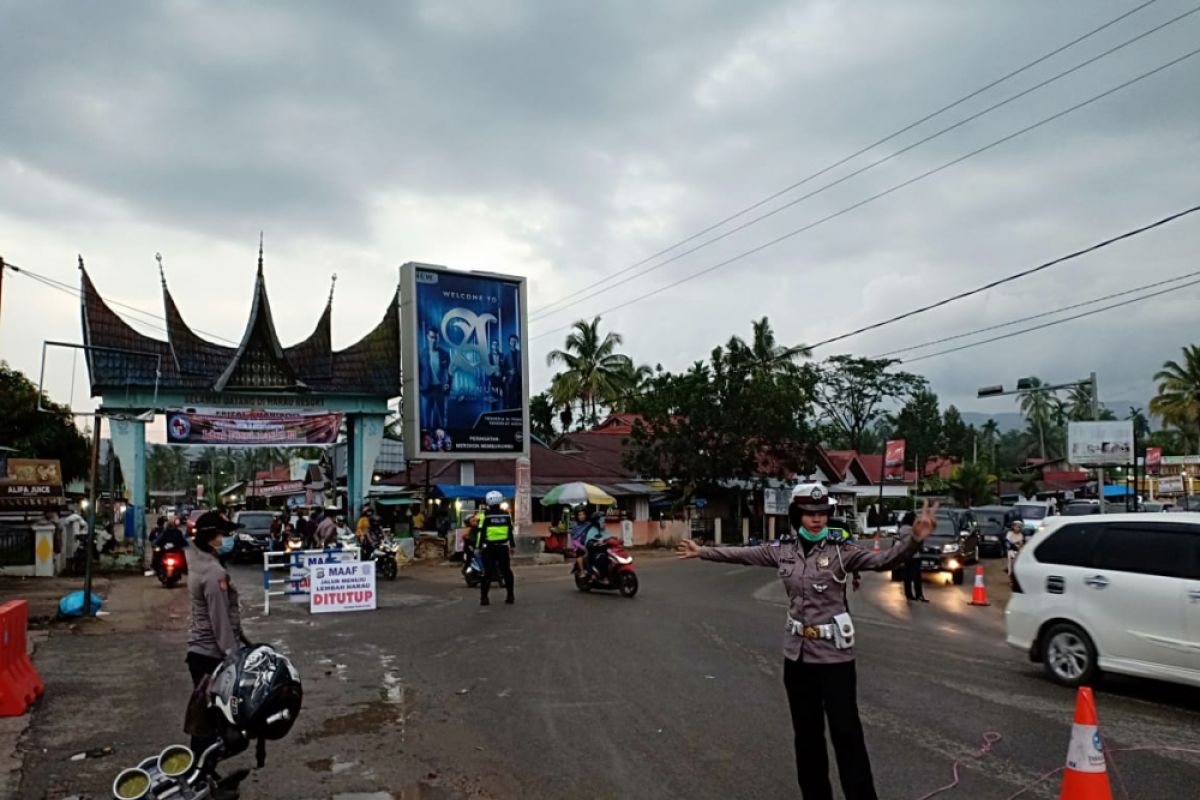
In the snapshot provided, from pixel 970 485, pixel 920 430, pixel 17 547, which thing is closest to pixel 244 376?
pixel 17 547

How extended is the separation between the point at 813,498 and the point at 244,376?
27.4 m

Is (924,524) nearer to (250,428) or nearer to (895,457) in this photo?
(250,428)

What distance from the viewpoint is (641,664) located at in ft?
34.2

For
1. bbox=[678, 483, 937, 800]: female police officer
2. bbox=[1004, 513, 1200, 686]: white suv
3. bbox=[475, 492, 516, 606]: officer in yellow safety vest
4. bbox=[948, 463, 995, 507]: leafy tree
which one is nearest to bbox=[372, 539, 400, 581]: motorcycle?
bbox=[475, 492, 516, 606]: officer in yellow safety vest

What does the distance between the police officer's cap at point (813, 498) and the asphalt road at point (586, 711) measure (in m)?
1.90

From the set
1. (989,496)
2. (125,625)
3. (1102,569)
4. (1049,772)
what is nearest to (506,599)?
(125,625)

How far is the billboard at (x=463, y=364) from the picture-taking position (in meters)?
30.1

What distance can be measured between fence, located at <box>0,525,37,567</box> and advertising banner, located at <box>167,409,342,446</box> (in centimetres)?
528

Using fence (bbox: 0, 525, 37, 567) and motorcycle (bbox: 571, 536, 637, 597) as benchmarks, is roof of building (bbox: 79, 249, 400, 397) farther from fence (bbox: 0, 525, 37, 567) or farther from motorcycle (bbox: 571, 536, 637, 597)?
motorcycle (bbox: 571, 536, 637, 597)

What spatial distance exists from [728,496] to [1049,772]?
41.7m

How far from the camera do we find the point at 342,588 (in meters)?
16.3

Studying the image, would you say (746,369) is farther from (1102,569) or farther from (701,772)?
(701,772)

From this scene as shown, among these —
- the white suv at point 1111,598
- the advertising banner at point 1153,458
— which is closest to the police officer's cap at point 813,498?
the white suv at point 1111,598

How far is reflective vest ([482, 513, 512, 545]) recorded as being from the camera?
1669 centimetres
